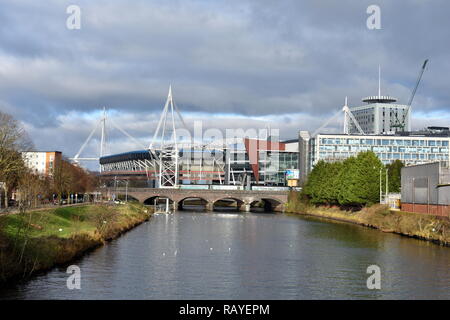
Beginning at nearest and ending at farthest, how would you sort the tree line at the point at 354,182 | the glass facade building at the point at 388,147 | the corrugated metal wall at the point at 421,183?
the corrugated metal wall at the point at 421,183 → the tree line at the point at 354,182 → the glass facade building at the point at 388,147

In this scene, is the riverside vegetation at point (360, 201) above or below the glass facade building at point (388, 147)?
below

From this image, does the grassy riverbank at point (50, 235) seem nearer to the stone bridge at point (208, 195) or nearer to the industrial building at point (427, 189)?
the industrial building at point (427, 189)

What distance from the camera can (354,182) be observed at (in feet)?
324

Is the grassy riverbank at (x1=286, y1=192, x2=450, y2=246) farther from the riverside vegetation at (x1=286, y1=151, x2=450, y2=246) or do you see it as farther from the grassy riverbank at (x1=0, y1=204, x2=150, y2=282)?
the grassy riverbank at (x1=0, y1=204, x2=150, y2=282)

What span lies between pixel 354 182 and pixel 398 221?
23859 mm

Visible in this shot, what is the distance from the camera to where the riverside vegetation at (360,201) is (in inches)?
2633

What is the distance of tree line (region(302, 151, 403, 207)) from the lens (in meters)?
96.2

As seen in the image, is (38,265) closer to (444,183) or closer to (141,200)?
(444,183)

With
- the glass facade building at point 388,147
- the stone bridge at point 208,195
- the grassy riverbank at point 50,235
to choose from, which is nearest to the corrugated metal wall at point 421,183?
the grassy riverbank at point 50,235

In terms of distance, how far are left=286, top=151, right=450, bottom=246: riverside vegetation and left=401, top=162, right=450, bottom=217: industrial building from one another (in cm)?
143

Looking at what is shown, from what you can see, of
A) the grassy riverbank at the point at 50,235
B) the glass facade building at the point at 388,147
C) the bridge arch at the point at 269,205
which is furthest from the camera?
the glass facade building at the point at 388,147

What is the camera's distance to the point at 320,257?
168 ft

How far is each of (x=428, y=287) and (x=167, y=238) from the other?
33666 millimetres

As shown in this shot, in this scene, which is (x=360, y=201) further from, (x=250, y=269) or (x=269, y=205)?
(x=269, y=205)
